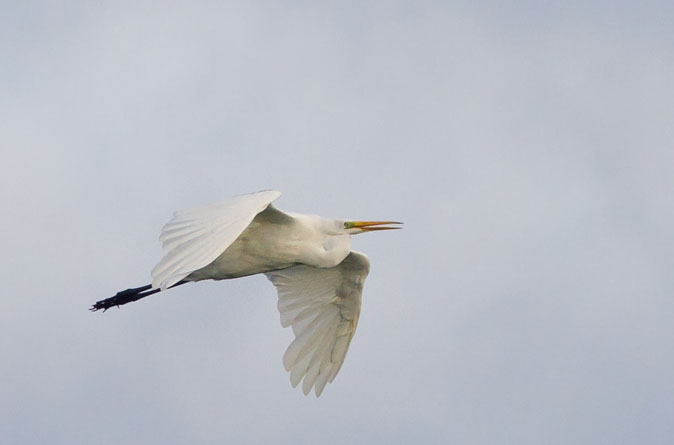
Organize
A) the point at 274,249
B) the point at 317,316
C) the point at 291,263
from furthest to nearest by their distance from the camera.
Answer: the point at 317,316 → the point at 291,263 → the point at 274,249

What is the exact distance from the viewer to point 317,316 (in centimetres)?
1655

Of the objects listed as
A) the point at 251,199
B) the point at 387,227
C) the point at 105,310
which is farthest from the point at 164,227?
the point at 105,310

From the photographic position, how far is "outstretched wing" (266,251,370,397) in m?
16.4

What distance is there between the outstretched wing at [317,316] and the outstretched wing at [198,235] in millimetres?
3486

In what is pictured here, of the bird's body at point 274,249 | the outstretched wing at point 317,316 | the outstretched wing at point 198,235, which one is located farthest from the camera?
the outstretched wing at point 317,316

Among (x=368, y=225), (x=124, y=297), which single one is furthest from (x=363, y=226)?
(x=124, y=297)

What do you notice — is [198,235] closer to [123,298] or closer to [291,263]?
[291,263]

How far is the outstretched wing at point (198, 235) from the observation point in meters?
11.5

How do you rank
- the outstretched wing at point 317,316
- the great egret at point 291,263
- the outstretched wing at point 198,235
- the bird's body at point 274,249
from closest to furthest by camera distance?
the outstretched wing at point 198,235 → the great egret at point 291,263 → the bird's body at point 274,249 → the outstretched wing at point 317,316

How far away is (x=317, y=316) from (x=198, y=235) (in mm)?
4771

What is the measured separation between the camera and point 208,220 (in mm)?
12375

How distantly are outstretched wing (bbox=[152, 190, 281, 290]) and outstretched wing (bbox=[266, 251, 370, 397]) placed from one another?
349 centimetres

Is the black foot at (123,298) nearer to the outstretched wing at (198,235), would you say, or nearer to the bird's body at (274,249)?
the bird's body at (274,249)

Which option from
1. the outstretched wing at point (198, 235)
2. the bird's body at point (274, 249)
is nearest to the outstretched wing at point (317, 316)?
the bird's body at point (274, 249)
